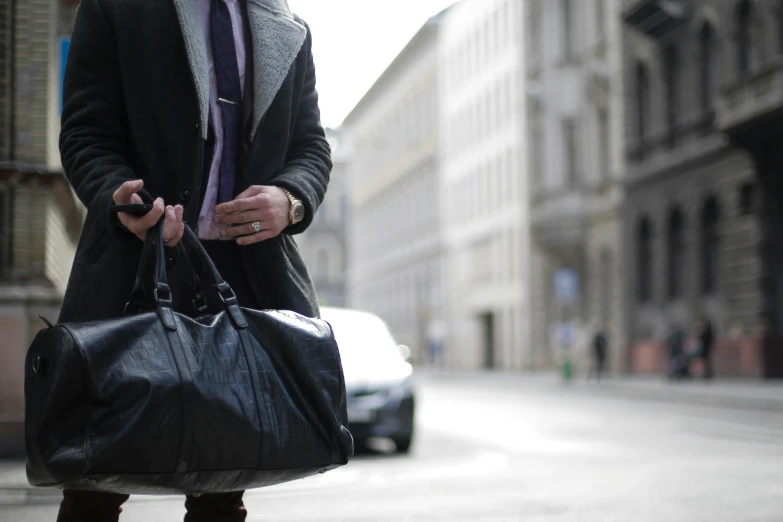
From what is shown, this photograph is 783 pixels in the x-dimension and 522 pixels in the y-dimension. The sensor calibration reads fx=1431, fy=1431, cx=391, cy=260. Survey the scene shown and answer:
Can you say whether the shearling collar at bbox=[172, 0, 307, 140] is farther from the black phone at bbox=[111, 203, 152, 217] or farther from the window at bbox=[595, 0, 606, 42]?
the window at bbox=[595, 0, 606, 42]

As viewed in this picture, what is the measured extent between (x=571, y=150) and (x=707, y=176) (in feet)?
46.0

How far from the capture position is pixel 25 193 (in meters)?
11.9

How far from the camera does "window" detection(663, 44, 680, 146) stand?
3841 centimetres

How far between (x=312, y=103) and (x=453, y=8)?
6907 centimetres

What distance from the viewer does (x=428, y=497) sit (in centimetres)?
921

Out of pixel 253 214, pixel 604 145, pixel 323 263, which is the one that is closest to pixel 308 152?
pixel 253 214

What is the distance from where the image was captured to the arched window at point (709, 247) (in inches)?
1404

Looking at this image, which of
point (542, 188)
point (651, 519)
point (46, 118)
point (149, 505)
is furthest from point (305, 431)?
point (542, 188)

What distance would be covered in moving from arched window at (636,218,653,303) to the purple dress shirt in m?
38.0

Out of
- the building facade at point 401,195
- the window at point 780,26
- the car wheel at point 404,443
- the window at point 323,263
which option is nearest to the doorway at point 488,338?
the building facade at point 401,195

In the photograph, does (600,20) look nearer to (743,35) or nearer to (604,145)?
(604,145)

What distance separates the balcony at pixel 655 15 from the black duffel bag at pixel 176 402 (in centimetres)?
→ 3615

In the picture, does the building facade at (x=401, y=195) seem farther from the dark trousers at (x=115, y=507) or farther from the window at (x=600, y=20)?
the dark trousers at (x=115, y=507)

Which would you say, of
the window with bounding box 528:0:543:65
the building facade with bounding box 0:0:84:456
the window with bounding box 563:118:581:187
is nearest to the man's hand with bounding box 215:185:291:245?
the building facade with bounding box 0:0:84:456
